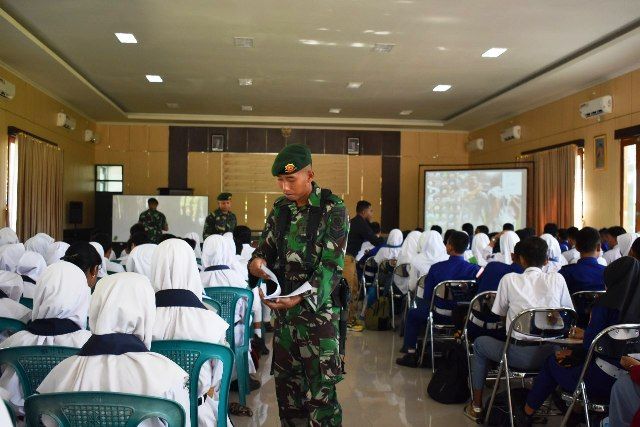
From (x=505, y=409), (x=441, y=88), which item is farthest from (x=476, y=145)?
(x=505, y=409)

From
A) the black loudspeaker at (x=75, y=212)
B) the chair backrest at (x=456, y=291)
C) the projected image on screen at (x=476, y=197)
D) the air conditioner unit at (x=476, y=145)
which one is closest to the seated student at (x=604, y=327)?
the chair backrest at (x=456, y=291)

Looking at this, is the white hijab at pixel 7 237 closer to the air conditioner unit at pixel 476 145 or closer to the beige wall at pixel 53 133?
the beige wall at pixel 53 133

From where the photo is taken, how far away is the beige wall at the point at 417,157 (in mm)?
14609

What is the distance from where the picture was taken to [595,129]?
9258 millimetres

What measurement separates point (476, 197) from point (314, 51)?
18.9 ft

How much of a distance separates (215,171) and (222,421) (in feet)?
40.3

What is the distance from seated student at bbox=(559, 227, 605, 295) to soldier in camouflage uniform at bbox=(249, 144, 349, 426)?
85.7 inches

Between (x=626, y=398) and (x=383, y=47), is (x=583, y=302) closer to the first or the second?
(x=626, y=398)

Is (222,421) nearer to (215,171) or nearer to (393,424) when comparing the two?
(393,424)

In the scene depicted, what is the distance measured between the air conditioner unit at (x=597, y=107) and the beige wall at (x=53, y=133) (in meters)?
8.66

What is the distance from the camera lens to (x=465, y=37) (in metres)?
7.25

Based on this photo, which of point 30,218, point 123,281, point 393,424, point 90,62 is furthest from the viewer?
point 30,218

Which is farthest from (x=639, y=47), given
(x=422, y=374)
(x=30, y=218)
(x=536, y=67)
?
(x=30, y=218)

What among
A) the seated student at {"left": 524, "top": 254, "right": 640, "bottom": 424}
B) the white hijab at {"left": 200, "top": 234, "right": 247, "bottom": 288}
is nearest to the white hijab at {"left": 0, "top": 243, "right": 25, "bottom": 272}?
the white hijab at {"left": 200, "top": 234, "right": 247, "bottom": 288}
